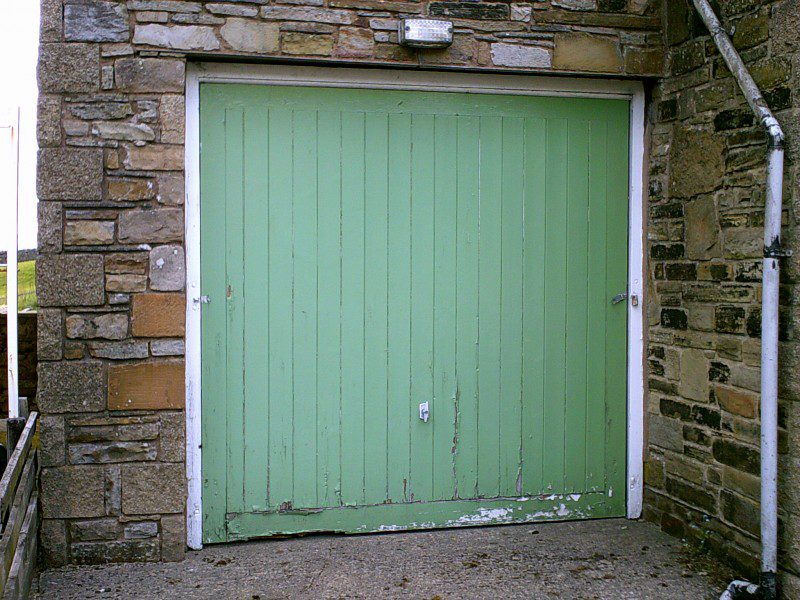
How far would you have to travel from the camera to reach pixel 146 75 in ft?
12.7

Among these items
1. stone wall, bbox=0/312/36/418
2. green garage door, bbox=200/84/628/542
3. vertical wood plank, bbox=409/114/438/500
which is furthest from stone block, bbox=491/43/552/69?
stone wall, bbox=0/312/36/418

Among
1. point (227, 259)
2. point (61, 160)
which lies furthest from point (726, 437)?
point (61, 160)

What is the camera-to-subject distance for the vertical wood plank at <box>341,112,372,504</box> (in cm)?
422

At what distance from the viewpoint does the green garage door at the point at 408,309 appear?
4141 mm

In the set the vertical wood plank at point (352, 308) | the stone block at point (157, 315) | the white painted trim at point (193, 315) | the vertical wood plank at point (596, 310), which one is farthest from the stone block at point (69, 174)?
the vertical wood plank at point (596, 310)

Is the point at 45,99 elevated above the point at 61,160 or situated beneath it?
elevated above

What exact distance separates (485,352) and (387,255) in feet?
2.32

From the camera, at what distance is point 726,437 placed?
3.89 meters

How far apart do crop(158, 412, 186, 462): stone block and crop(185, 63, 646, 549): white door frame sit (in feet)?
0.45

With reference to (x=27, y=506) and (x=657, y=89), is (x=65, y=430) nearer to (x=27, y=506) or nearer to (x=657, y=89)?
(x=27, y=506)

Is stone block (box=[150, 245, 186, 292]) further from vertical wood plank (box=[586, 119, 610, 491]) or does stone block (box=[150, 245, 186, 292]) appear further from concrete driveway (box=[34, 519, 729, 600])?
vertical wood plank (box=[586, 119, 610, 491])

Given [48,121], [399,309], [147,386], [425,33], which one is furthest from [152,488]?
[425,33]

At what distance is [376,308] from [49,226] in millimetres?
1556

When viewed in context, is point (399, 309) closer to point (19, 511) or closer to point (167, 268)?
point (167, 268)
